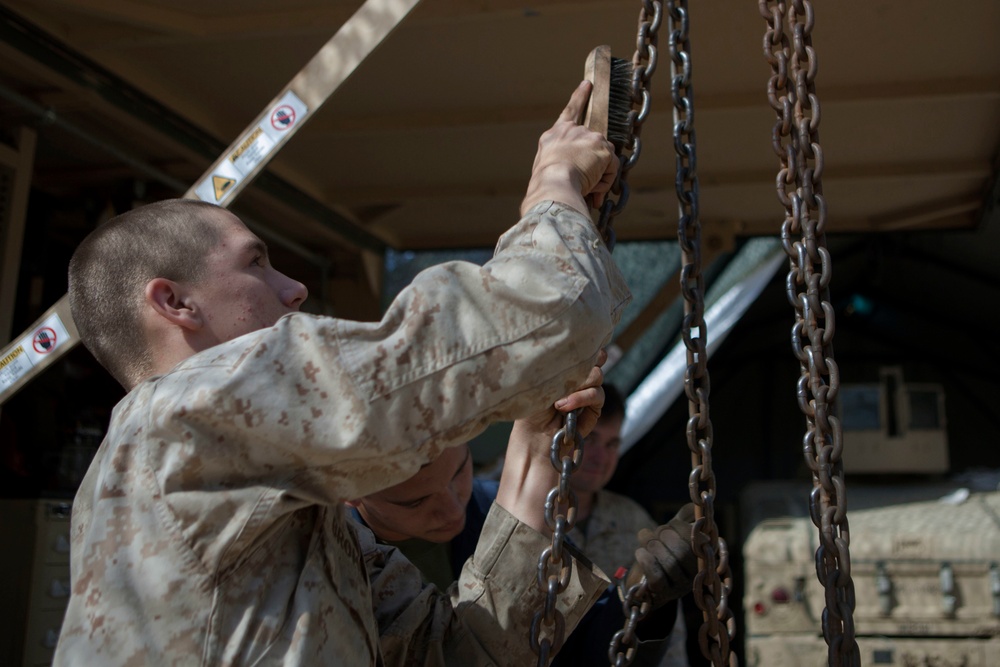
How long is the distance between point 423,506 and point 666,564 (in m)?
0.69

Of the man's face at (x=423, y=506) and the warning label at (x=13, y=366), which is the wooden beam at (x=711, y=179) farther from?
the man's face at (x=423, y=506)

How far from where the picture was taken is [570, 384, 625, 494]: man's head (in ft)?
15.3

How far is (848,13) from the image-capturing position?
3758 millimetres

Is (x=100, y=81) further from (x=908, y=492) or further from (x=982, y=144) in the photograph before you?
(x=908, y=492)

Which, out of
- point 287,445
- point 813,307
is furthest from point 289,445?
point 813,307

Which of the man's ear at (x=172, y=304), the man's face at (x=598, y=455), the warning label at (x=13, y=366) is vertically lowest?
the man's ear at (x=172, y=304)

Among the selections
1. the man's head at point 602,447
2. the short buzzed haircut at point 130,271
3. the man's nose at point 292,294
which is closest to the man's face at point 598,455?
the man's head at point 602,447

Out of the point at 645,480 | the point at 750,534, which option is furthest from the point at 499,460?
the point at 645,480

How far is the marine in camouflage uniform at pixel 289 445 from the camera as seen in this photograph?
1.29m

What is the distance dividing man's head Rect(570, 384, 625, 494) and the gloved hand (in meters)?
2.33

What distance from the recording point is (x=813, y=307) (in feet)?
5.93

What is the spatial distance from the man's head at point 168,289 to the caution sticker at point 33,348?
4.60ft

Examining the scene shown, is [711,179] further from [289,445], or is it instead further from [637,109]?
[289,445]

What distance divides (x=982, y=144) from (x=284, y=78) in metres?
3.35
